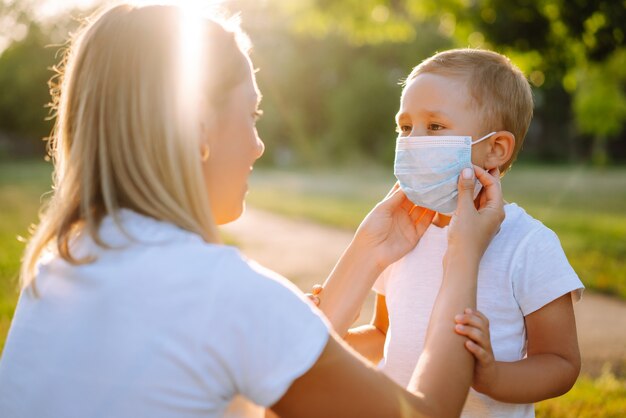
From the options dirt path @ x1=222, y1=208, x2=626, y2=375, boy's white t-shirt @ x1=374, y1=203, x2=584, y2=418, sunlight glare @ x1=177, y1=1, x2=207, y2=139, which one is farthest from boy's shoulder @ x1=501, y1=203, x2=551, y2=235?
dirt path @ x1=222, y1=208, x2=626, y2=375

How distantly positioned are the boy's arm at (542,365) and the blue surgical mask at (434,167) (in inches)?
19.8

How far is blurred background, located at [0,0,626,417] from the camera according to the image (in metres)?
9.63

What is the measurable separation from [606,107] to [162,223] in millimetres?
38535

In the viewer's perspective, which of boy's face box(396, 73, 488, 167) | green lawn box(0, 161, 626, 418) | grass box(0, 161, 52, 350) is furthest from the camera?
grass box(0, 161, 52, 350)

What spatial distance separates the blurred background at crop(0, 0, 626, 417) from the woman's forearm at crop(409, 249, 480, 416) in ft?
3.18

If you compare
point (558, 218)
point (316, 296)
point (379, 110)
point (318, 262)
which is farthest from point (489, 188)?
point (379, 110)

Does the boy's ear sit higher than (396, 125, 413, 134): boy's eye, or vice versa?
(396, 125, 413, 134): boy's eye

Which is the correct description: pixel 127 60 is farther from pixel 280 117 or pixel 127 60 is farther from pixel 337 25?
pixel 280 117

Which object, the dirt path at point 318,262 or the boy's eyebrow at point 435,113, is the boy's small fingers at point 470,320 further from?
the dirt path at point 318,262

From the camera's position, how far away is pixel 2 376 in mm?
1750

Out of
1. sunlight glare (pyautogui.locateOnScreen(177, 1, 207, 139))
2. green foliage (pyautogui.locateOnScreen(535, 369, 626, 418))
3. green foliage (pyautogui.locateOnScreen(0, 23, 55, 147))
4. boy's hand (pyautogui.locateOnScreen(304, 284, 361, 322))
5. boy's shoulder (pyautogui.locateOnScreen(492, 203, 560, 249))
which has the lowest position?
green foliage (pyautogui.locateOnScreen(0, 23, 55, 147))

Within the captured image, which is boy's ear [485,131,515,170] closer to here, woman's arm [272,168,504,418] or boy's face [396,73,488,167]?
boy's face [396,73,488,167]

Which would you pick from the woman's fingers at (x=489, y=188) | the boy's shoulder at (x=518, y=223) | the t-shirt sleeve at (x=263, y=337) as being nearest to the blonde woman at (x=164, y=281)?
the t-shirt sleeve at (x=263, y=337)

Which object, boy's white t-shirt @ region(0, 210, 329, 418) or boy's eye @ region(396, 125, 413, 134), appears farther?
boy's eye @ region(396, 125, 413, 134)
